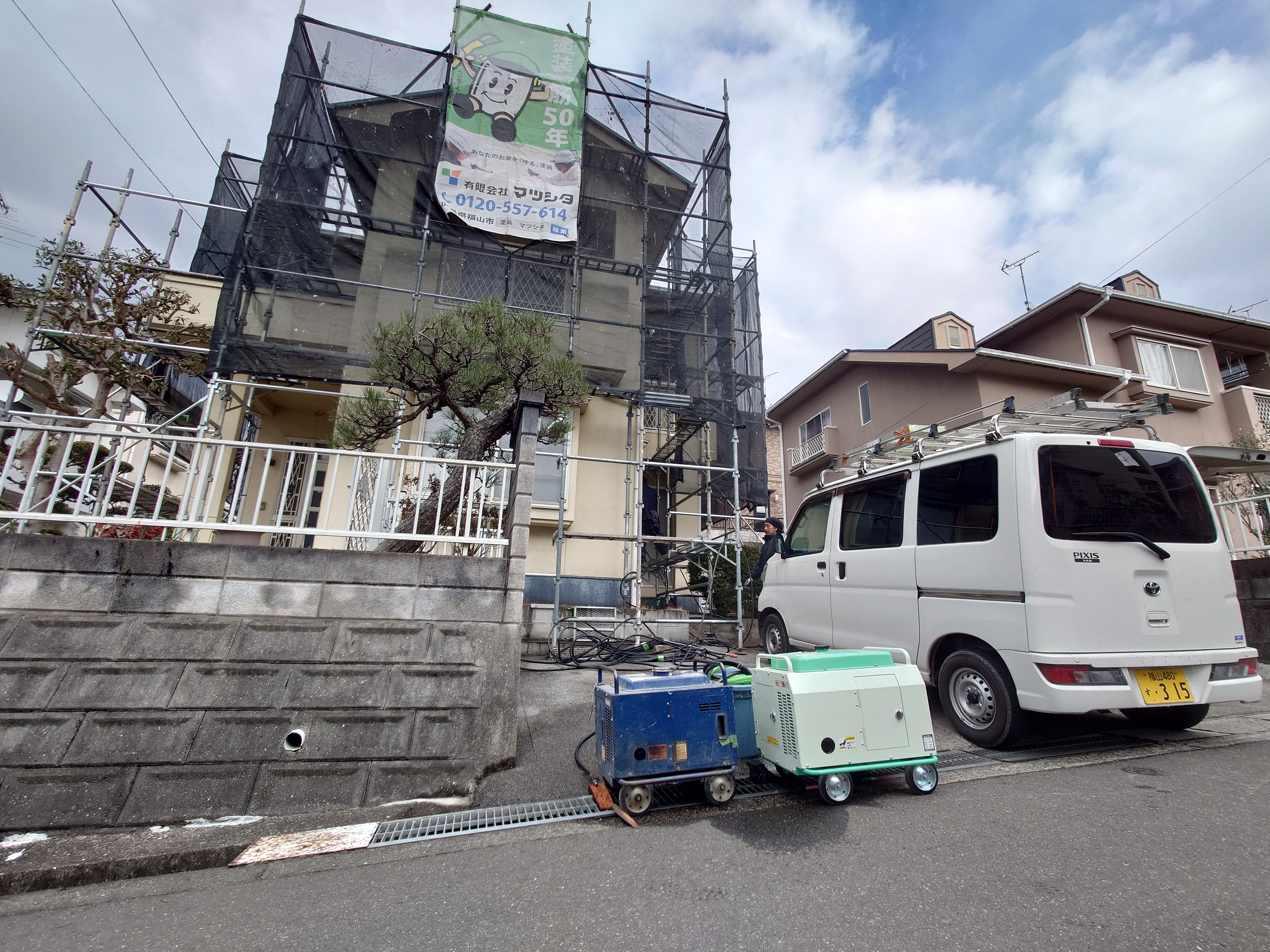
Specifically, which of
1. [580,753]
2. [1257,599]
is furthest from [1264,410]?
[580,753]

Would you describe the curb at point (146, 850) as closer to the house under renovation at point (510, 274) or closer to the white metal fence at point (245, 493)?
the white metal fence at point (245, 493)

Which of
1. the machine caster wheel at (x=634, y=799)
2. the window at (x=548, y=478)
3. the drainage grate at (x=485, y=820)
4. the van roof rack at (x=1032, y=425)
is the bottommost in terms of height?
the drainage grate at (x=485, y=820)

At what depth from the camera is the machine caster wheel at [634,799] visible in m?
2.59

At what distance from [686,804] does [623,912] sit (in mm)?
926

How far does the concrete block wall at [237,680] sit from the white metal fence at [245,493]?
25cm

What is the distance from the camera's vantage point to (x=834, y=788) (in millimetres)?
2660

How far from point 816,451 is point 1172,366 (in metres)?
8.01

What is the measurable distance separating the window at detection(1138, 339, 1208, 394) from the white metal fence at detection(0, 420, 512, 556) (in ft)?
→ 48.1

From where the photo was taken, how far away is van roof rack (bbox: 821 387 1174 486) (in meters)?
3.63

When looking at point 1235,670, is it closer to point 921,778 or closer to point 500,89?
point 921,778

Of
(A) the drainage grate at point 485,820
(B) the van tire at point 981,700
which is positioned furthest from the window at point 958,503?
(A) the drainage grate at point 485,820

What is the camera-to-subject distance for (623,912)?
6.20ft

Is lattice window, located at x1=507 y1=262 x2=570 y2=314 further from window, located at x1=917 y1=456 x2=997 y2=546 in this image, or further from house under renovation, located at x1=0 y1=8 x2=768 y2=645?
window, located at x1=917 y1=456 x2=997 y2=546

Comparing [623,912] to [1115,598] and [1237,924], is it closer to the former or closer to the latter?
[1237,924]
